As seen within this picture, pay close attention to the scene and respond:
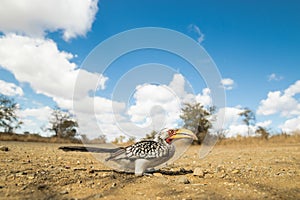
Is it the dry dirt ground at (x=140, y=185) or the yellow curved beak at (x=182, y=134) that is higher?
the yellow curved beak at (x=182, y=134)

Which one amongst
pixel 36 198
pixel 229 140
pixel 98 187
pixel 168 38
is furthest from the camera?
pixel 229 140

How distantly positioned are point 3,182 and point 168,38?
22.0 ft

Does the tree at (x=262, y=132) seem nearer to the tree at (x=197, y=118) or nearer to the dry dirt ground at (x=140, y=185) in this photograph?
the tree at (x=197, y=118)

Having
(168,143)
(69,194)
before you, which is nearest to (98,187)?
(69,194)

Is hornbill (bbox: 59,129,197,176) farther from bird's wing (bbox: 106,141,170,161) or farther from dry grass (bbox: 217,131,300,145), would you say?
dry grass (bbox: 217,131,300,145)

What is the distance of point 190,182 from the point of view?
453 cm

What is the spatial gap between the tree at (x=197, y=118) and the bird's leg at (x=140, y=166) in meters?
13.8

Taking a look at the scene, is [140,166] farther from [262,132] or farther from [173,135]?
[262,132]

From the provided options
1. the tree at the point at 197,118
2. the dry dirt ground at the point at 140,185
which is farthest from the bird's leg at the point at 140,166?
the tree at the point at 197,118

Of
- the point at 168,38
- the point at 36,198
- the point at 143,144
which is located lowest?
the point at 36,198

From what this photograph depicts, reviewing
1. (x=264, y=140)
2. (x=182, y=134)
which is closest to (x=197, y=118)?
(x=264, y=140)

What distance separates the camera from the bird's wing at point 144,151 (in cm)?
496

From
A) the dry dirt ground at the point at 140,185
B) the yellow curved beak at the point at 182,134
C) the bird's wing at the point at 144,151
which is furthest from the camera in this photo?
the yellow curved beak at the point at 182,134

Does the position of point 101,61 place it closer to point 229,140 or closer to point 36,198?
point 36,198
